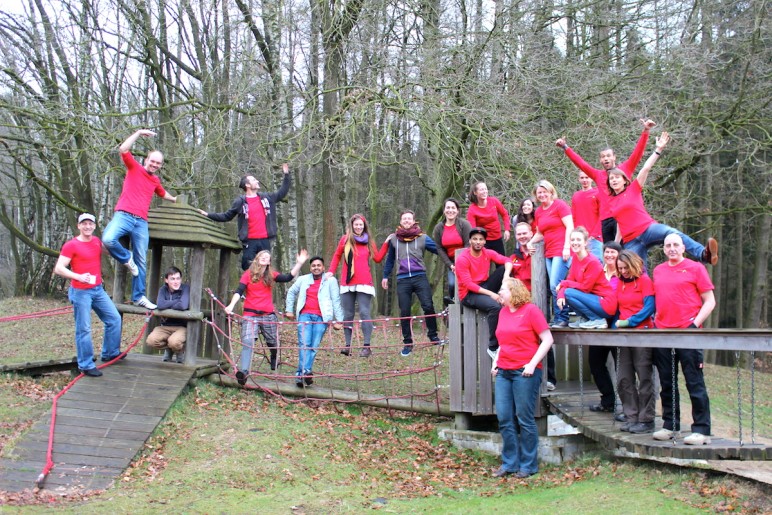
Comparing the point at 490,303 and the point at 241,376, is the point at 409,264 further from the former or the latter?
the point at 241,376

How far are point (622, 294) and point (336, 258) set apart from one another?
13.1 feet

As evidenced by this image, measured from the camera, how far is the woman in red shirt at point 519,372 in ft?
21.1

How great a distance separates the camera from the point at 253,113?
12328 millimetres

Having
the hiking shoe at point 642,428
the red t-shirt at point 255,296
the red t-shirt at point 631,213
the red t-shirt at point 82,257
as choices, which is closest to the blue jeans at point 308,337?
the red t-shirt at point 255,296

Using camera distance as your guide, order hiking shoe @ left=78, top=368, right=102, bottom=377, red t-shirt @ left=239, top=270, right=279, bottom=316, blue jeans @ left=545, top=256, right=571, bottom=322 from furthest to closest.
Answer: red t-shirt @ left=239, top=270, right=279, bottom=316
hiking shoe @ left=78, top=368, right=102, bottom=377
blue jeans @ left=545, top=256, right=571, bottom=322

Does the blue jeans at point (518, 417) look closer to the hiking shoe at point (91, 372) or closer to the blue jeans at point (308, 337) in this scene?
the blue jeans at point (308, 337)

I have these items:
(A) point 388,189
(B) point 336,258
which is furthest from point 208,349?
(A) point 388,189

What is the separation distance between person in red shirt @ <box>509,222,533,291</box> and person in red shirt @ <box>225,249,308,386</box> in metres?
2.60

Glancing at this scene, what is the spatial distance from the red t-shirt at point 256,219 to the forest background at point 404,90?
2195 mm

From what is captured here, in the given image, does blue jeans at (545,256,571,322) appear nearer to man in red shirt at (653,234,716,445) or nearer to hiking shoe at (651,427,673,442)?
man in red shirt at (653,234,716,445)

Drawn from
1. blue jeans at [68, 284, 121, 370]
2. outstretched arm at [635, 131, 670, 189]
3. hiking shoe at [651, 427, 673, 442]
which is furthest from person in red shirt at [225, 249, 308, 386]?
hiking shoe at [651, 427, 673, 442]

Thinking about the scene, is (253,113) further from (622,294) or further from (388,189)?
(388,189)

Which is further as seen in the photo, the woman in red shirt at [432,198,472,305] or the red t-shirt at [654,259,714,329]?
the woman in red shirt at [432,198,472,305]

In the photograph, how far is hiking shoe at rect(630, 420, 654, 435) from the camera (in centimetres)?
592
